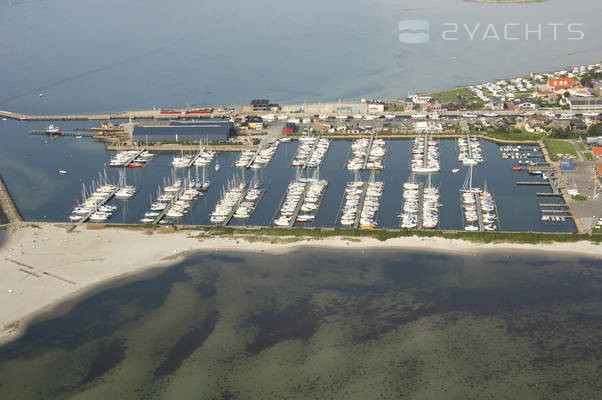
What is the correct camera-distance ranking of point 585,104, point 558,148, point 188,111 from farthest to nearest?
point 188,111 → point 585,104 → point 558,148

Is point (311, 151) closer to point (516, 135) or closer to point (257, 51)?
point (516, 135)

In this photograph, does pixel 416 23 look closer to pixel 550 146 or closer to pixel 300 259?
pixel 550 146

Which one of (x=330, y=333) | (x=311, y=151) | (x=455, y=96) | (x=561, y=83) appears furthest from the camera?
(x=561, y=83)

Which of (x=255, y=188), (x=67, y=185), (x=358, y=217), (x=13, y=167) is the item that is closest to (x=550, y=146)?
(x=358, y=217)

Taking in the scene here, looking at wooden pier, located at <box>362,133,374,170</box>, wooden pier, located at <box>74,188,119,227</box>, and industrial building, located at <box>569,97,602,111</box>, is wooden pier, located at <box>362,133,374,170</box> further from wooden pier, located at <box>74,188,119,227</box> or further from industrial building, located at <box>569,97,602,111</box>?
industrial building, located at <box>569,97,602,111</box>

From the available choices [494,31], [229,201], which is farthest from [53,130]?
[494,31]

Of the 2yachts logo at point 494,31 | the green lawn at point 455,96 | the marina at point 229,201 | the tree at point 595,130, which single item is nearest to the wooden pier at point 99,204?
the marina at point 229,201
